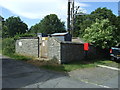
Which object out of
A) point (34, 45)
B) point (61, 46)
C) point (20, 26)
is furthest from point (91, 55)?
point (20, 26)

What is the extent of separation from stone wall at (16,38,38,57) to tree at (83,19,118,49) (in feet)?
18.0

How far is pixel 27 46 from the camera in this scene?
14.3 meters

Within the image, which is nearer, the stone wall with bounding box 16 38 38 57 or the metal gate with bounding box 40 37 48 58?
the metal gate with bounding box 40 37 48 58

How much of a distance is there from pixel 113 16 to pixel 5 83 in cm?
3681

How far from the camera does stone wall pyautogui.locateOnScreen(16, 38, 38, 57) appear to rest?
13453mm

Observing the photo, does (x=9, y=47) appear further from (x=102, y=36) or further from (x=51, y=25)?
(x=51, y=25)

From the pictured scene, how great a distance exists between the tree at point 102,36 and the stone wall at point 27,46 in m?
5.50

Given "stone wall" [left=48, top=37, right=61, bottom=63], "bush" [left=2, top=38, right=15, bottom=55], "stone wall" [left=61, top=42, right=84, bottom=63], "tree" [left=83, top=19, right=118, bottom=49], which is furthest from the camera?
"bush" [left=2, top=38, right=15, bottom=55]

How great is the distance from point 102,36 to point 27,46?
300 inches

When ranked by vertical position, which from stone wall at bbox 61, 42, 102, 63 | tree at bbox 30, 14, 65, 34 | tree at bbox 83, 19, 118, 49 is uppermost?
tree at bbox 30, 14, 65, 34

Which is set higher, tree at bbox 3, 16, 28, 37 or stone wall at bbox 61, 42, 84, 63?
tree at bbox 3, 16, 28, 37

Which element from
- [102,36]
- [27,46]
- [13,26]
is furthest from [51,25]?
[102,36]

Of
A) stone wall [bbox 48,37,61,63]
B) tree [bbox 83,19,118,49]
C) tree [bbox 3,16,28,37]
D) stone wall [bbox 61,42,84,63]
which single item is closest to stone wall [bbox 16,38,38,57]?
stone wall [bbox 48,37,61,63]

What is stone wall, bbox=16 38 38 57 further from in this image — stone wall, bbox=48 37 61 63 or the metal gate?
stone wall, bbox=48 37 61 63
